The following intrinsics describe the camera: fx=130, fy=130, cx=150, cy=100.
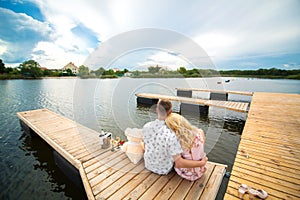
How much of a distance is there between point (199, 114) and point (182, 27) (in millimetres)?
5884

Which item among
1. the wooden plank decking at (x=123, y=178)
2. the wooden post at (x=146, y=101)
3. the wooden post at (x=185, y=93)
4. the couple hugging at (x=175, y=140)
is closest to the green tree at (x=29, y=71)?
the wooden post at (x=146, y=101)

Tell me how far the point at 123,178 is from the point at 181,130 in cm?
130

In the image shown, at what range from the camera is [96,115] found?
7.95 meters

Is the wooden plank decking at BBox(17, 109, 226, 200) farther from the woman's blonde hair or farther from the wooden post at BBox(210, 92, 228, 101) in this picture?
the wooden post at BBox(210, 92, 228, 101)

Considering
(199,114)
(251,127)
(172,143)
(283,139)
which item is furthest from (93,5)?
(199,114)

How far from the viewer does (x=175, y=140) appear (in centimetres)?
170

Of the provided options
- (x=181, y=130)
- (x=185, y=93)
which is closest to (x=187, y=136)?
(x=181, y=130)

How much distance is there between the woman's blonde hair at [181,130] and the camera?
5.68ft

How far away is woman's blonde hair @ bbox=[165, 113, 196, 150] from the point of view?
68.1 inches

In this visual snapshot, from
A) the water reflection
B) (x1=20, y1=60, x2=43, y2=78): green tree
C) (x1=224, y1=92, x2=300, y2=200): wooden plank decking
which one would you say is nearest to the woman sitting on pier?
(x1=224, y1=92, x2=300, y2=200): wooden plank decking

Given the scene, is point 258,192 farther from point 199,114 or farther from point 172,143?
point 199,114

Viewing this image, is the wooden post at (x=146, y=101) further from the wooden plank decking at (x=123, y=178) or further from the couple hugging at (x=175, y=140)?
the couple hugging at (x=175, y=140)

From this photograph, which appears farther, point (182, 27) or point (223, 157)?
point (182, 27)

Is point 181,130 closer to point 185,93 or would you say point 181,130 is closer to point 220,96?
point 220,96
